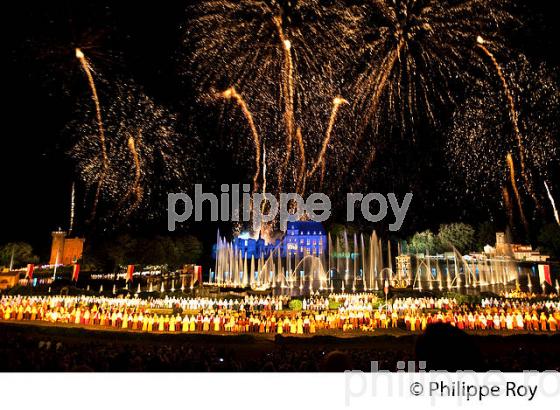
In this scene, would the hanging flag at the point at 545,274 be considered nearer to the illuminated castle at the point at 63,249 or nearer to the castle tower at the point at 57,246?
the illuminated castle at the point at 63,249

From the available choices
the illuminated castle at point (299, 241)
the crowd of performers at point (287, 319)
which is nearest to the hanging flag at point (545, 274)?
the crowd of performers at point (287, 319)

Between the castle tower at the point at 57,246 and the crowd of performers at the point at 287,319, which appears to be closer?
the crowd of performers at the point at 287,319

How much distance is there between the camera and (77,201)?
144 ft

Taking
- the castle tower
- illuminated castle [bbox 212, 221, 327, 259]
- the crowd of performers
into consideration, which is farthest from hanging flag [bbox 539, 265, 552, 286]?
the castle tower

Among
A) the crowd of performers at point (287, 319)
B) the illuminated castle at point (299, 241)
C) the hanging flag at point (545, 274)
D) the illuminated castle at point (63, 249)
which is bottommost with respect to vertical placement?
the crowd of performers at point (287, 319)

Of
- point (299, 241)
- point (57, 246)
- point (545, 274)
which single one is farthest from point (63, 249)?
point (545, 274)

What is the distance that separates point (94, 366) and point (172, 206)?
149 feet

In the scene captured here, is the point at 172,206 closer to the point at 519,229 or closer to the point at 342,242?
the point at 342,242

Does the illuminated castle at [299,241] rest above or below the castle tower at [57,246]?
above

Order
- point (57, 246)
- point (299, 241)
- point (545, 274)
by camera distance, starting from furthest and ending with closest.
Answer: point (299, 241)
point (57, 246)
point (545, 274)

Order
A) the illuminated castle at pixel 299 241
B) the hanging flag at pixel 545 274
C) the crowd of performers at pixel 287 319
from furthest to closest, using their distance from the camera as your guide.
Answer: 1. the illuminated castle at pixel 299 241
2. the hanging flag at pixel 545 274
3. the crowd of performers at pixel 287 319

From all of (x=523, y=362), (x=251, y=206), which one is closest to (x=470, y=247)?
(x=251, y=206)

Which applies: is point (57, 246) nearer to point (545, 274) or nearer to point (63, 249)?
point (63, 249)

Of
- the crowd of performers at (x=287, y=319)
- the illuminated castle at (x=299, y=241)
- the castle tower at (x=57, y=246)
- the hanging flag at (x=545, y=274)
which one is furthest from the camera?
the illuminated castle at (x=299, y=241)
